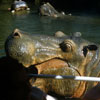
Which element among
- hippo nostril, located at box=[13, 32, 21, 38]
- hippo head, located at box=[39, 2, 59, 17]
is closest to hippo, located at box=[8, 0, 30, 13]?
hippo head, located at box=[39, 2, 59, 17]

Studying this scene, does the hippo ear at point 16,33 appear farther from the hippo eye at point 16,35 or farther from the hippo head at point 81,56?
the hippo head at point 81,56

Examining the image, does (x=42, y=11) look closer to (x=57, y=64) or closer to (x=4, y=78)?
(x=57, y=64)

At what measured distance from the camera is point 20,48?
12.6 ft

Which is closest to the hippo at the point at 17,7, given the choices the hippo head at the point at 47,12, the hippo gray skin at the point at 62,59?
the hippo head at the point at 47,12

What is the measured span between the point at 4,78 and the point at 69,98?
2.66m

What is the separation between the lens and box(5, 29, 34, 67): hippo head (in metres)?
3.83

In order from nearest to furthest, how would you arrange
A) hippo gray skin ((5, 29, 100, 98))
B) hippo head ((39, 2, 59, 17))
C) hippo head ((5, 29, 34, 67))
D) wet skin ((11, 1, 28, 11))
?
hippo head ((5, 29, 34, 67)), hippo gray skin ((5, 29, 100, 98)), hippo head ((39, 2, 59, 17)), wet skin ((11, 1, 28, 11))

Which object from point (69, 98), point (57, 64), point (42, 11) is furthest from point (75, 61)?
point (42, 11)

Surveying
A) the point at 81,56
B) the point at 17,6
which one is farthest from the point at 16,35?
the point at 17,6

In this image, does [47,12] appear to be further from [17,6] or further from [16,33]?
[16,33]

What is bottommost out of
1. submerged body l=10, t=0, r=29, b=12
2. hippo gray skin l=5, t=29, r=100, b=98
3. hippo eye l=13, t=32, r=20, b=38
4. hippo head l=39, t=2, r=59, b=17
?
submerged body l=10, t=0, r=29, b=12

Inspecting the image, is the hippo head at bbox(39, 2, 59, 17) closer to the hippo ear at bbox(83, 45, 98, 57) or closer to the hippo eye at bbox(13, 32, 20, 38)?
the hippo ear at bbox(83, 45, 98, 57)

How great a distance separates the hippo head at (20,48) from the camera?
383cm

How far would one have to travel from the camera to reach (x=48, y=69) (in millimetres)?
4016
